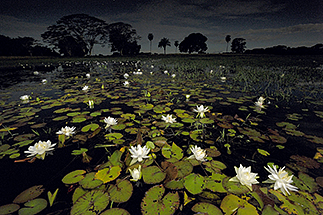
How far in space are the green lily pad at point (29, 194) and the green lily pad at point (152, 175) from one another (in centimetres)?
81

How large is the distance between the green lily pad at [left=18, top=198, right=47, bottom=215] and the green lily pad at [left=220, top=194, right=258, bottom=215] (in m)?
1.25

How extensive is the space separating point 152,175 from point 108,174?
38 centimetres

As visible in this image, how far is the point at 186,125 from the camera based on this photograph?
2211 mm

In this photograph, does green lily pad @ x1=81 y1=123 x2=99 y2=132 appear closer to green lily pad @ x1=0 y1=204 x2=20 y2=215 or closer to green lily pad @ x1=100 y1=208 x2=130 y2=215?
green lily pad @ x1=0 y1=204 x2=20 y2=215

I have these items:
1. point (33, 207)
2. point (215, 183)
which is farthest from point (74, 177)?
point (215, 183)

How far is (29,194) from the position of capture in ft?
3.53

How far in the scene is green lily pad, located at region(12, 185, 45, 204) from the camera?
40.6 inches

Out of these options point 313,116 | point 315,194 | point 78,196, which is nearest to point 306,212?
point 315,194

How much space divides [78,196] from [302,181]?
1816 millimetres

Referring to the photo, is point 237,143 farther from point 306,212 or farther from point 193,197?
point 193,197

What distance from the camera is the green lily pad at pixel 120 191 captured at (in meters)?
1.02

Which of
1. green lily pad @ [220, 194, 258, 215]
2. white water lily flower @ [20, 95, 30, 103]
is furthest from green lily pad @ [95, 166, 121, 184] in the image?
white water lily flower @ [20, 95, 30, 103]

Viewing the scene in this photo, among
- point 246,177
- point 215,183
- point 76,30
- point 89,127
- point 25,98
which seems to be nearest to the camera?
point 246,177

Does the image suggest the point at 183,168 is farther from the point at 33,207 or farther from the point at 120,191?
the point at 33,207
